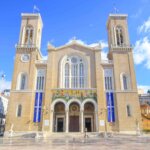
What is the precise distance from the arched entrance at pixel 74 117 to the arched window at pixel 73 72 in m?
3.56

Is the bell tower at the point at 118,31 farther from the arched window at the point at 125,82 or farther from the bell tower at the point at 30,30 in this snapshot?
the bell tower at the point at 30,30

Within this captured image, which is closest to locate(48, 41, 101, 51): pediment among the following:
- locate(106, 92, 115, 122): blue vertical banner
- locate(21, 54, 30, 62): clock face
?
locate(21, 54, 30, 62): clock face

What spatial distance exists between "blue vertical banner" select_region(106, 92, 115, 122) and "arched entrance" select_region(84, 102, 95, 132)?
3039 millimetres

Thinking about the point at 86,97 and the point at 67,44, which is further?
the point at 67,44

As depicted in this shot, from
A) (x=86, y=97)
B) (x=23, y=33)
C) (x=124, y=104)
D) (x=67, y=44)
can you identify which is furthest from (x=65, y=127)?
(x=23, y=33)

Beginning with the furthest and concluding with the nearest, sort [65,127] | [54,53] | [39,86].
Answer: [54,53] → [39,86] → [65,127]

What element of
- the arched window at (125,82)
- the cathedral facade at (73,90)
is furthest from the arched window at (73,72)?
the arched window at (125,82)

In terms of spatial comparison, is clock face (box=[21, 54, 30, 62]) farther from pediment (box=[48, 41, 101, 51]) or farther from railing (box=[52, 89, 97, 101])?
railing (box=[52, 89, 97, 101])

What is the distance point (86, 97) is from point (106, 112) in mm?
4131

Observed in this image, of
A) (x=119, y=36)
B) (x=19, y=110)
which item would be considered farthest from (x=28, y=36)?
(x=119, y=36)

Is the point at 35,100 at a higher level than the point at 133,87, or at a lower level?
lower

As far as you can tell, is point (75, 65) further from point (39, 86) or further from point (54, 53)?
point (39, 86)

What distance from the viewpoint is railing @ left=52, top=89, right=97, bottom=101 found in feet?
98.8

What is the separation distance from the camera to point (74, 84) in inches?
1249
